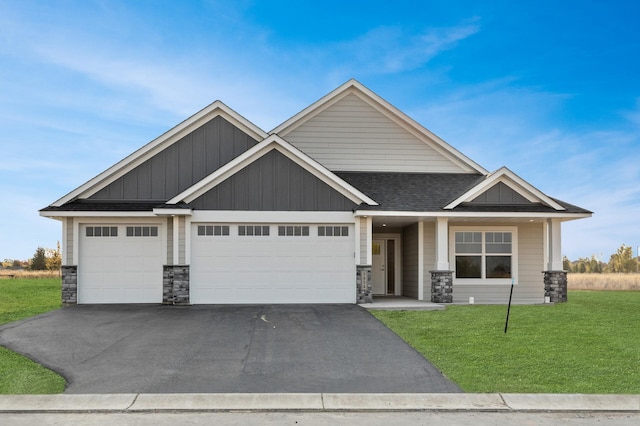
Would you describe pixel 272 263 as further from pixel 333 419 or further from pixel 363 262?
pixel 333 419

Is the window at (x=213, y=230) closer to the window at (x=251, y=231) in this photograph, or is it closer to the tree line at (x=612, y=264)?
the window at (x=251, y=231)

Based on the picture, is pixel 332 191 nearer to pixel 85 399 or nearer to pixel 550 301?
pixel 550 301

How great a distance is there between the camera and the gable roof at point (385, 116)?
2073cm

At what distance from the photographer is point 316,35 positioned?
74.9 feet

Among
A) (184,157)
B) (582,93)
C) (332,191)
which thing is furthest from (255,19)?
Result: (582,93)

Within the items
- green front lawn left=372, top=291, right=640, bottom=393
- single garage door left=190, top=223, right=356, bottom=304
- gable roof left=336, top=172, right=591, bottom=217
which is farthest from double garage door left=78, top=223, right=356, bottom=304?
green front lawn left=372, top=291, right=640, bottom=393

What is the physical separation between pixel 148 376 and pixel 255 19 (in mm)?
16020

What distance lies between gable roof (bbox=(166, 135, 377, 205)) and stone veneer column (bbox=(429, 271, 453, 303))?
3212 millimetres

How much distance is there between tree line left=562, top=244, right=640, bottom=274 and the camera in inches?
2223

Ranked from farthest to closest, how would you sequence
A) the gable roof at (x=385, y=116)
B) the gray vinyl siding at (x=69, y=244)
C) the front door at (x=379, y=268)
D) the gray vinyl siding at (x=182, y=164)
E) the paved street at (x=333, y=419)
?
the front door at (x=379, y=268), the gable roof at (x=385, y=116), the gray vinyl siding at (x=182, y=164), the gray vinyl siding at (x=69, y=244), the paved street at (x=333, y=419)

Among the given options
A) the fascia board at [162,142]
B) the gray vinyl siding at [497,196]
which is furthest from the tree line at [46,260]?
the gray vinyl siding at [497,196]

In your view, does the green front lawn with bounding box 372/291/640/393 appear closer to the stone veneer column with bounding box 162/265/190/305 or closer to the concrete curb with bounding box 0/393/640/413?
the concrete curb with bounding box 0/393/640/413

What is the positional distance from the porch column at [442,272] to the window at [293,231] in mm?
4293

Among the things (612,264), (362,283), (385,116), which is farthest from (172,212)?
(612,264)
